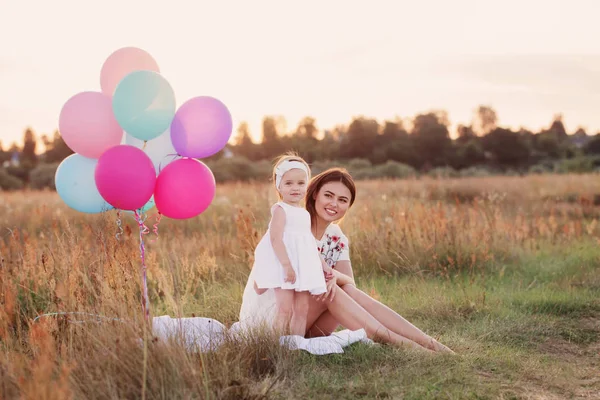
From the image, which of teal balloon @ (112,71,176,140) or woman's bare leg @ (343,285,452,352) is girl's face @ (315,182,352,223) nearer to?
woman's bare leg @ (343,285,452,352)

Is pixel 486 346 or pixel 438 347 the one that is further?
pixel 486 346

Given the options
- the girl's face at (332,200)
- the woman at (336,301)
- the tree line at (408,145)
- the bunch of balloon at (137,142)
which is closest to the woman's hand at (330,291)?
the woman at (336,301)

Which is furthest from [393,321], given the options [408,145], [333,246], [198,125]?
[408,145]

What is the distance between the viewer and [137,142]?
394 cm

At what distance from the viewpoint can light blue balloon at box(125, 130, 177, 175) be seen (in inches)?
155

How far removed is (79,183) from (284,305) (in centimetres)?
154

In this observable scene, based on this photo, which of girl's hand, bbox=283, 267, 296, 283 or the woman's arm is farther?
the woman's arm

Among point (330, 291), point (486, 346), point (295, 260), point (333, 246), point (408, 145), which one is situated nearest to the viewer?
point (295, 260)

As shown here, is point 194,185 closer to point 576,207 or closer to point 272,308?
point 272,308

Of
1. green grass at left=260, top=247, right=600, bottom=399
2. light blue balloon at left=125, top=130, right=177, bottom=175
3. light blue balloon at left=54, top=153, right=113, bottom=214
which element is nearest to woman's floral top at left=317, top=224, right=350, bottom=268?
green grass at left=260, top=247, right=600, bottom=399

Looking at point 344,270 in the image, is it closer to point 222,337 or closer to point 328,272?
point 328,272

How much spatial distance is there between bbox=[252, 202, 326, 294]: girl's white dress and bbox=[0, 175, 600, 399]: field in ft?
1.39

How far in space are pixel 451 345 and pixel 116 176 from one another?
247cm

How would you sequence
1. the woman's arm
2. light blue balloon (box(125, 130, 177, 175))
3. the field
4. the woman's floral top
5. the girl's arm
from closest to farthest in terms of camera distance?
1. the field
2. the girl's arm
3. light blue balloon (box(125, 130, 177, 175))
4. the woman's arm
5. the woman's floral top
